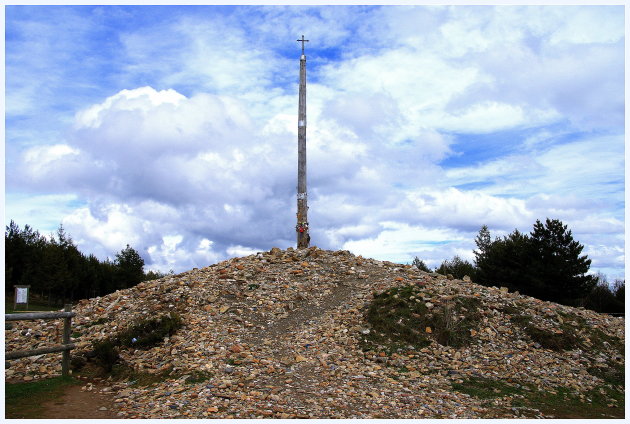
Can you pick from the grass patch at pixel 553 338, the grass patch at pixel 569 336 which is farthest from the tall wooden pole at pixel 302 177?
the grass patch at pixel 553 338

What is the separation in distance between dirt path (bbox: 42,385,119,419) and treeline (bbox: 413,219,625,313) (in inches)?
1190

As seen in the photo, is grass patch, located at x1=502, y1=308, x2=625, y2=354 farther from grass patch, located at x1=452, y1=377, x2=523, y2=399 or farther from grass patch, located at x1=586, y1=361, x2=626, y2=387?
grass patch, located at x1=452, y1=377, x2=523, y2=399

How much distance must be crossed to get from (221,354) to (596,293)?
4432 centimetres

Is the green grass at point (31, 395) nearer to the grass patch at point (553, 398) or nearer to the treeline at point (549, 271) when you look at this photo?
the grass patch at point (553, 398)

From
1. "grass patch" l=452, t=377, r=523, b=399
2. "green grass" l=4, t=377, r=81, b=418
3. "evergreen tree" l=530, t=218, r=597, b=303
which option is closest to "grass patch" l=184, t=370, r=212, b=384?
"green grass" l=4, t=377, r=81, b=418

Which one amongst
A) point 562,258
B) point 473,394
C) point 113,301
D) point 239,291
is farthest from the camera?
point 562,258

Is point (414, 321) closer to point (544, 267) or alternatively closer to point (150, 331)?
point (150, 331)

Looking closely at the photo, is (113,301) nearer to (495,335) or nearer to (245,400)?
(245,400)

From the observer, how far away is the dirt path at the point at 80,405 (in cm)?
965

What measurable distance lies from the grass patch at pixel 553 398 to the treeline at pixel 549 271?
25.9m

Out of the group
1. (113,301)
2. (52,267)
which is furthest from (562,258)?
(52,267)

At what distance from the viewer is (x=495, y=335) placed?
1421 cm

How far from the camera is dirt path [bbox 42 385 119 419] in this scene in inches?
380

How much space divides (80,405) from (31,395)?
1.32 metres
